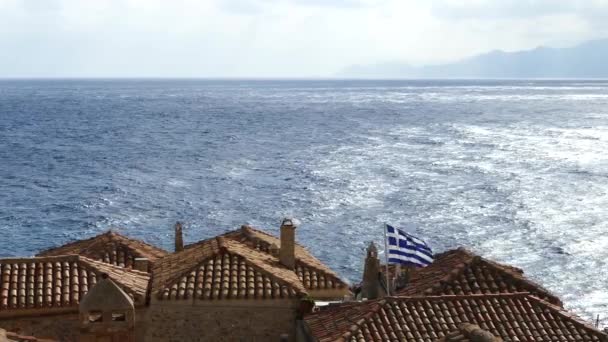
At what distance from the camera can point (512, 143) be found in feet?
353

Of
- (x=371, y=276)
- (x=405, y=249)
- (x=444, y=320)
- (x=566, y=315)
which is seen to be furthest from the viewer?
(x=371, y=276)

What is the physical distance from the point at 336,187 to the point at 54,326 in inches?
2088

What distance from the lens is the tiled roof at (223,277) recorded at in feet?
64.7

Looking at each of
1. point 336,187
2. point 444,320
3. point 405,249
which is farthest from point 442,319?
point 336,187

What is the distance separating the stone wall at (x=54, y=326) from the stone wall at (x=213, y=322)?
167cm

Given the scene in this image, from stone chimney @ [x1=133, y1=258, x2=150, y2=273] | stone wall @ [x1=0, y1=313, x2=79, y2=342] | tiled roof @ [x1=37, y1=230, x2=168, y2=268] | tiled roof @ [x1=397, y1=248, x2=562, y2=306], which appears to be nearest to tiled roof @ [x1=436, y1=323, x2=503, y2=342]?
tiled roof @ [x1=397, y1=248, x2=562, y2=306]

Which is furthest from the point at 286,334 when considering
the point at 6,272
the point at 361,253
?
the point at 361,253

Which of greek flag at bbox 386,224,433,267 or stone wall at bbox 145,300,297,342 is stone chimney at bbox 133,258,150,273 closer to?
stone wall at bbox 145,300,297,342

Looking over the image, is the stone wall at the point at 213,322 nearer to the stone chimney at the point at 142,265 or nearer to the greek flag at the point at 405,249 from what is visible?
the greek flag at the point at 405,249

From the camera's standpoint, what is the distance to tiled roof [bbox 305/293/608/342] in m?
18.4

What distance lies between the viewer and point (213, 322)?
19.6 m

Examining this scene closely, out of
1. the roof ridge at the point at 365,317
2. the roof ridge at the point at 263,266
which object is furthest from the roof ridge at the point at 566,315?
the roof ridge at the point at 263,266

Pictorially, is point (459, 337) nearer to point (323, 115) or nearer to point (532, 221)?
point (532, 221)

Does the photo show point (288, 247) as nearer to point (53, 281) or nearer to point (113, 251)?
point (113, 251)
